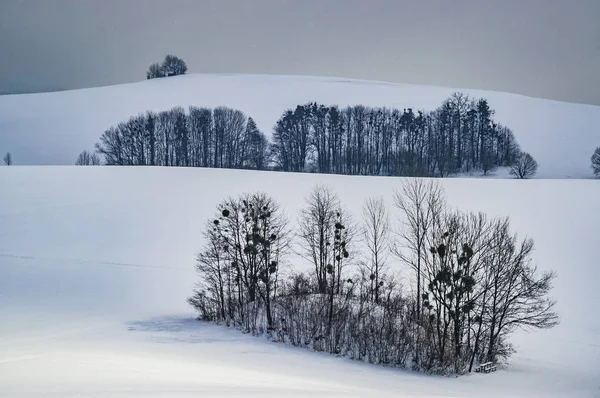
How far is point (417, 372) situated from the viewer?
27.1 metres

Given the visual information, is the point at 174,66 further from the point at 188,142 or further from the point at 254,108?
the point at 188,142

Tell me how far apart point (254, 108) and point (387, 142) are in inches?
1567

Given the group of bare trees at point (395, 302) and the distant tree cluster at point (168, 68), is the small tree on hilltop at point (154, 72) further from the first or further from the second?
the group of bare trees at point (395, 302)

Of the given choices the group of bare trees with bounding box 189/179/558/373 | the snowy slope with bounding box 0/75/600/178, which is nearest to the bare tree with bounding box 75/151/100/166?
the snowy slope with bounding box 0/75/600/178

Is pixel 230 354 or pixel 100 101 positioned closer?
pixel 230 354

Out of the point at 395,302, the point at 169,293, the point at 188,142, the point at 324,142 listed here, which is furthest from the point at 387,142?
the point at 395,302

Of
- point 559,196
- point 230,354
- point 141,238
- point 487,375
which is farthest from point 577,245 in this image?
point 141,238

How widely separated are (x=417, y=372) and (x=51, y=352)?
15.6m

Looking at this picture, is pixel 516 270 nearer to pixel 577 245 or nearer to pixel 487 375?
pixel 487 375

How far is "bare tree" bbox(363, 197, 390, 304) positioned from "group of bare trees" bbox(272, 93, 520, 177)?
46.1 metres

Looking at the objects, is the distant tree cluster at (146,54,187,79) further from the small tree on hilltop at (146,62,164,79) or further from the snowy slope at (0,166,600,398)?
the snowy slope at (0,166,600,398)

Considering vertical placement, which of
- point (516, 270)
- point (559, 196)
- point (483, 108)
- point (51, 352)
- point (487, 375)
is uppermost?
point (483, 108)

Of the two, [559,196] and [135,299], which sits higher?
[559,196]

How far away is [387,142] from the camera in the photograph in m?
109
